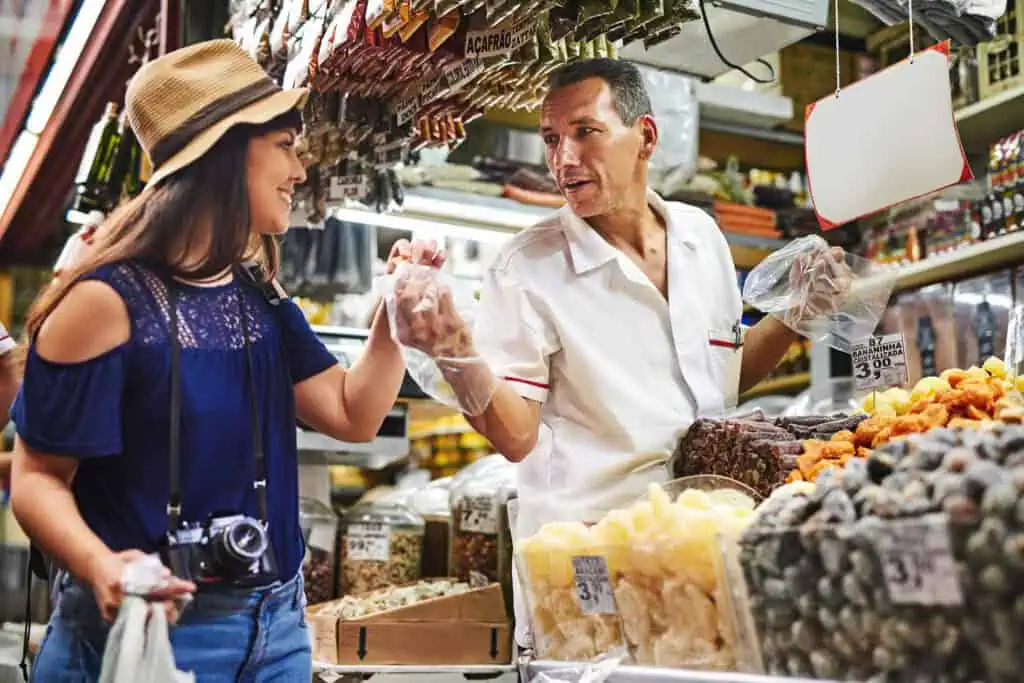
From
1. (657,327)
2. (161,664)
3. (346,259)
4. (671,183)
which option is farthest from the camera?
(671,183)

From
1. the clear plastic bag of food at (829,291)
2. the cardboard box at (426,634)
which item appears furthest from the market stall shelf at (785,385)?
the clear plastic bag of food at (829,291)

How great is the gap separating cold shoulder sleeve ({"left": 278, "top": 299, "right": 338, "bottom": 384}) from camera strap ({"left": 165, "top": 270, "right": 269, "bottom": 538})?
0.33 ft

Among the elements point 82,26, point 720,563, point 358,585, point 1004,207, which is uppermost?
point 82,26

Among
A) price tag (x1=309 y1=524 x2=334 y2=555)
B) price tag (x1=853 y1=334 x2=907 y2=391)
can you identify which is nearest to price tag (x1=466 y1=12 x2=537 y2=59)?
price tag (x1=853 y1=334 x2=907 y2=391)

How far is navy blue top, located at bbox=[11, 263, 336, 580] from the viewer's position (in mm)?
1515

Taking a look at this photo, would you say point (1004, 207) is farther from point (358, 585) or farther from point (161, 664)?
point (161, 664)

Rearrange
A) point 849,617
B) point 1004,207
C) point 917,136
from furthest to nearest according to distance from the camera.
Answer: point 1004,207 → point 917,136 → point 849,617

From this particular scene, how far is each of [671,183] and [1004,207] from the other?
1.45 meters

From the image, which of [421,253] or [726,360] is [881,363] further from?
[421,253]

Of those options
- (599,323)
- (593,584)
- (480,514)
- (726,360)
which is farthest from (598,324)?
(480,514)

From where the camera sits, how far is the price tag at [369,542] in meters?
3.50

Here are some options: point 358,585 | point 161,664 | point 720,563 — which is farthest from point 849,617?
point 358,585

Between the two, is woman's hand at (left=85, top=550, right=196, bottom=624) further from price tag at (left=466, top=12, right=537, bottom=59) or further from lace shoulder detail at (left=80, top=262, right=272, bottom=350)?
price tag at (left=466, top=12, right=537, bottom=59)

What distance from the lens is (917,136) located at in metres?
2.10
